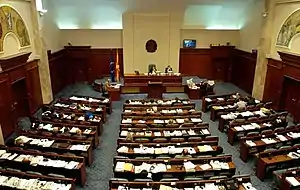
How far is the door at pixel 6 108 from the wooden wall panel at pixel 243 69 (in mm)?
15438

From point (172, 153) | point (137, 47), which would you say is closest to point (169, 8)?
point (137, 47)

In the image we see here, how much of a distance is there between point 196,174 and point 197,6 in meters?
14.8

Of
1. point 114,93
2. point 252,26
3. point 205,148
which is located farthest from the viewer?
point 252,26

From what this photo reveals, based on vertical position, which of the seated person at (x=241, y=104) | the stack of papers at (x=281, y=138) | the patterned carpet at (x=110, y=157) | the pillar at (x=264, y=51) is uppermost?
the pillar at (x=264, y=51)

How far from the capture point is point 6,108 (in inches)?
479

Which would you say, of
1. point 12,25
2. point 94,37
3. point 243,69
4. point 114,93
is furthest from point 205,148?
point 94,37

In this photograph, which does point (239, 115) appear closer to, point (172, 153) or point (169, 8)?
point (172, 153)

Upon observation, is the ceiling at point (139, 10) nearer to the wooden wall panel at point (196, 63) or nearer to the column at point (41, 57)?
the wooden wall panel at point (196, 63)

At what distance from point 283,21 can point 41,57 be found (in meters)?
14.1

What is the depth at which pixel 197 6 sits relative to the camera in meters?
19.8

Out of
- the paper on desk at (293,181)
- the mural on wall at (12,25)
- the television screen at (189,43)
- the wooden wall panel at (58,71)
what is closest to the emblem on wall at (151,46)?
the television screen at (189,43)

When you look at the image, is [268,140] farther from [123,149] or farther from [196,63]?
[196,63]

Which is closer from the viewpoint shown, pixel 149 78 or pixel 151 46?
pixel 149 78

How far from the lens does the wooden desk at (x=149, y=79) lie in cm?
1888
